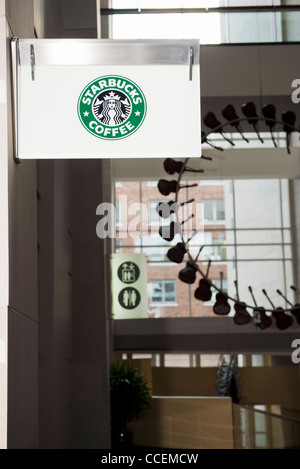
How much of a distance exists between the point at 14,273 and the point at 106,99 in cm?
73

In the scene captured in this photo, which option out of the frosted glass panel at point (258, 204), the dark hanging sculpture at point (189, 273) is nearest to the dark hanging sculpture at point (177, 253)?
the dark hanging sculpture at point (189, 273)

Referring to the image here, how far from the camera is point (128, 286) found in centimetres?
972

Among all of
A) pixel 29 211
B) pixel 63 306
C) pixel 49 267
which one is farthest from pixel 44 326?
pixel 29 211

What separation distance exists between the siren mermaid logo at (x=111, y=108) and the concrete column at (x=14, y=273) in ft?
0.96

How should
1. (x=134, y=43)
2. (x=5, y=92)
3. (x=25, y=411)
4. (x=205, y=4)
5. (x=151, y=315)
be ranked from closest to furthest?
(x=5, y=92)
(x=134, y=43)
(x=25, y=411)
(x=205, y=4)
(x=151, y=315)

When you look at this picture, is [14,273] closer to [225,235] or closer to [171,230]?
[171,230]

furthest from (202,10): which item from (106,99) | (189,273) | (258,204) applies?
(258,204)

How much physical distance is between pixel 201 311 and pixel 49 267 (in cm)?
1320

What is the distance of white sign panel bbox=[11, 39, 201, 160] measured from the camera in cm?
255

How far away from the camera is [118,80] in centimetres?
262

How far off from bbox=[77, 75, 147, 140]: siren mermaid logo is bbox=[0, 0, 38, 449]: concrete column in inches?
11.5

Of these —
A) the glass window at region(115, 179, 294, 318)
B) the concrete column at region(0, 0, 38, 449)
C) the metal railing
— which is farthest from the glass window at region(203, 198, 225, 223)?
the concrete column at region(0, 0, 38, 449)

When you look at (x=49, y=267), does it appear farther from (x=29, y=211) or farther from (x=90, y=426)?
(x=90, y=426)

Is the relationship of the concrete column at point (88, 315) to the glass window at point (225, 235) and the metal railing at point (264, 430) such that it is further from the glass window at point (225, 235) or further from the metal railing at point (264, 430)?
the glass window at point (225, 235)
